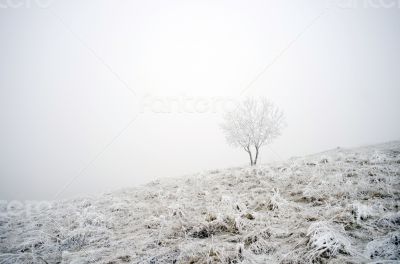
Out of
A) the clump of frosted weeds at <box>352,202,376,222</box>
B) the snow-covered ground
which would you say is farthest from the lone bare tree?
the clump of frosted weeds at <box>352,202,376,222</box>

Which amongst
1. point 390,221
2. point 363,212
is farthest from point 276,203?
point 390,221

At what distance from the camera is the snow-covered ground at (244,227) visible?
4.94 metres

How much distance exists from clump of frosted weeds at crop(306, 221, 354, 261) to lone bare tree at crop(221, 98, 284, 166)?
2000 cm

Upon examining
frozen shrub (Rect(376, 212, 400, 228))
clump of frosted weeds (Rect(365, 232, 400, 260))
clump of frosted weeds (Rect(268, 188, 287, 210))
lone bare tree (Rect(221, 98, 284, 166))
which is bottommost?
clump of frosted weeds (Rect(365, 232, 400, 260))

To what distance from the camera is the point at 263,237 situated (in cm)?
591

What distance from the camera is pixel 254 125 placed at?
26000 mm

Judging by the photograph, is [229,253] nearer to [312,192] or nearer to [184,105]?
[312,192]

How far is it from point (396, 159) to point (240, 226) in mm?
10284

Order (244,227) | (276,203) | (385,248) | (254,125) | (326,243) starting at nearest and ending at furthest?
(385,248) → (326,243) → (244,227) → (276,203) → (254,125)

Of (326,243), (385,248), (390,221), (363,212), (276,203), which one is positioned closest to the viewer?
(385,248)

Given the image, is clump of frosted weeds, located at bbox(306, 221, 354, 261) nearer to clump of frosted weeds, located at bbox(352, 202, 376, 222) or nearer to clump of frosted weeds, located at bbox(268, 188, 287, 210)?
clump of frosted weeds, located at bbox(352, 202, 376, 222)

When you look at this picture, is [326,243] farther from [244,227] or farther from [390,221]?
[244,227]

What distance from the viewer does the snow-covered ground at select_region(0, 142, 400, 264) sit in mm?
4938

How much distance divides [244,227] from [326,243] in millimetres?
2342
